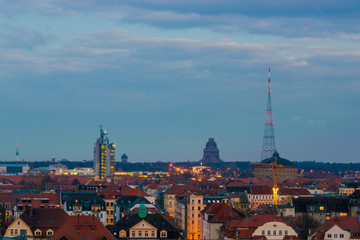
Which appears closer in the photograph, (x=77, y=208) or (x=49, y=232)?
(x=49, y=232)

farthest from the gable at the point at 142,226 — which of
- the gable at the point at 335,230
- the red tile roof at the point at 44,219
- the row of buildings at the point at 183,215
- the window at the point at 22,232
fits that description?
the gable at the point at 335,230

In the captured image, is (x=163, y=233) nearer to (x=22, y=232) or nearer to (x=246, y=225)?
(x=246, y=225)

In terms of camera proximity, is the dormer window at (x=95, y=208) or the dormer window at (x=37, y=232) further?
the dormer window at (x=95, y=208)

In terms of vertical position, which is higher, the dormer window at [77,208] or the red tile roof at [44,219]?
the dormer window at [77,208]

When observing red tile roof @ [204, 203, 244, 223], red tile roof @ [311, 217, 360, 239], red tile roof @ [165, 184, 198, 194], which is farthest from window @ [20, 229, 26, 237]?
red tile roof @ [165, 184, 198, 194]

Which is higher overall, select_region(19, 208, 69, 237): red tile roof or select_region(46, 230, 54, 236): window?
select_region(19, 208, 69, 237): red tile roof

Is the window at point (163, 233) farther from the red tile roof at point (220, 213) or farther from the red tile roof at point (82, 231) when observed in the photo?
the red tile roof at point (82, 231)

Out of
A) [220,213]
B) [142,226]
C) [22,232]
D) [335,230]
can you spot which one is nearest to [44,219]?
[22,232]

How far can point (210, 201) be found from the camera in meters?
152

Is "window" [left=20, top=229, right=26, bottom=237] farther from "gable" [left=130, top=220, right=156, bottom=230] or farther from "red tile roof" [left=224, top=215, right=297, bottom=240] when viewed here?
"red tile roof" [left=224, top=215, right=297, bottom=240]

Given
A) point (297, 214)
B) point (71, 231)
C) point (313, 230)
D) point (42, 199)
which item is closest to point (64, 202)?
point (42, 199)

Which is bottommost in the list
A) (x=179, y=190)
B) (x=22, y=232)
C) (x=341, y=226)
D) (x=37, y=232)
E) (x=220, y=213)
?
(x=37, y=232)

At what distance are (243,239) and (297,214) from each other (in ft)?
153

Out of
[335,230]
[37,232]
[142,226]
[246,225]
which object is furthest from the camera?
[142,226]
